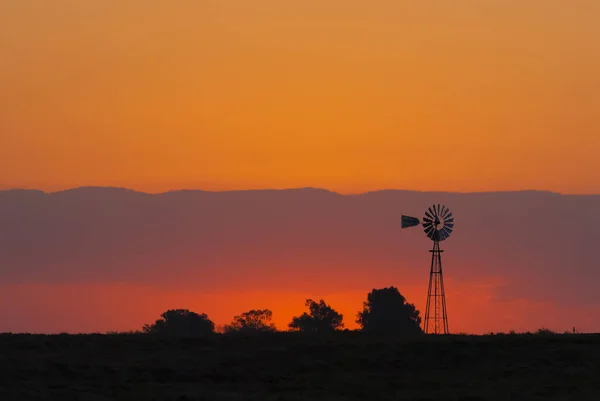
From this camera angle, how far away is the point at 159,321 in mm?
139750

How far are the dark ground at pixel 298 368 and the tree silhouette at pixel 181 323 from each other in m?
70.1

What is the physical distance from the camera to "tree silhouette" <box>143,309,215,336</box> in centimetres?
13150

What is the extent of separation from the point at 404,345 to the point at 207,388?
33.3 feet

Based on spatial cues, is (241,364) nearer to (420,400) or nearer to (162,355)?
(162,355)

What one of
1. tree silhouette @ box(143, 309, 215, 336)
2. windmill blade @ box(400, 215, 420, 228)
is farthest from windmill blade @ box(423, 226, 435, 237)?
tree silhouette @ box(143, 309, 215, 336)

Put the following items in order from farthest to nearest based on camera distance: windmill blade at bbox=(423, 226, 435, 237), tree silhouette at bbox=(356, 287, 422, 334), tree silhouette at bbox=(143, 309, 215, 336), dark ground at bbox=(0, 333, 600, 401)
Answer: tree silhouette at bbox=(356, 287, 422, 334) < tree silhouette at bbox=(143, 309, 215, 336) < windmill blade at bbox=(423, 226, 435, 237) < dark ground at bbox=(0, 333, 600, 401)

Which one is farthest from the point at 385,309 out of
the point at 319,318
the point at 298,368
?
the point at 298,368

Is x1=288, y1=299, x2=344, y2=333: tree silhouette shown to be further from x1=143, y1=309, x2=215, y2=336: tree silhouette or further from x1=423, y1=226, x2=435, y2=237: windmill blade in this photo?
x1=423, y1=226, x2=435, y2=237: windmill blade

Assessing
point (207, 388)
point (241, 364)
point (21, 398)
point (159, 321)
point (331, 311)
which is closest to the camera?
point (21, 398)

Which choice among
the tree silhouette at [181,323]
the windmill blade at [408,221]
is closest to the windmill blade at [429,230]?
the windmill blade at [408,221]

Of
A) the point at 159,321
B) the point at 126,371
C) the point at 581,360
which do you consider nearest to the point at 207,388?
the point at 126,371

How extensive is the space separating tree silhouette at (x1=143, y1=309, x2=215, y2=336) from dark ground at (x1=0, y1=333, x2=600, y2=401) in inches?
2761

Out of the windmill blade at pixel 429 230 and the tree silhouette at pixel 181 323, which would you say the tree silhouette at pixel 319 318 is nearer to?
the tree silhouette at pixel 181 323

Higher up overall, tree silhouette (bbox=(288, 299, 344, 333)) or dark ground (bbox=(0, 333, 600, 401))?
tree silhouette (bbox=(288, 299, 344, 333))
